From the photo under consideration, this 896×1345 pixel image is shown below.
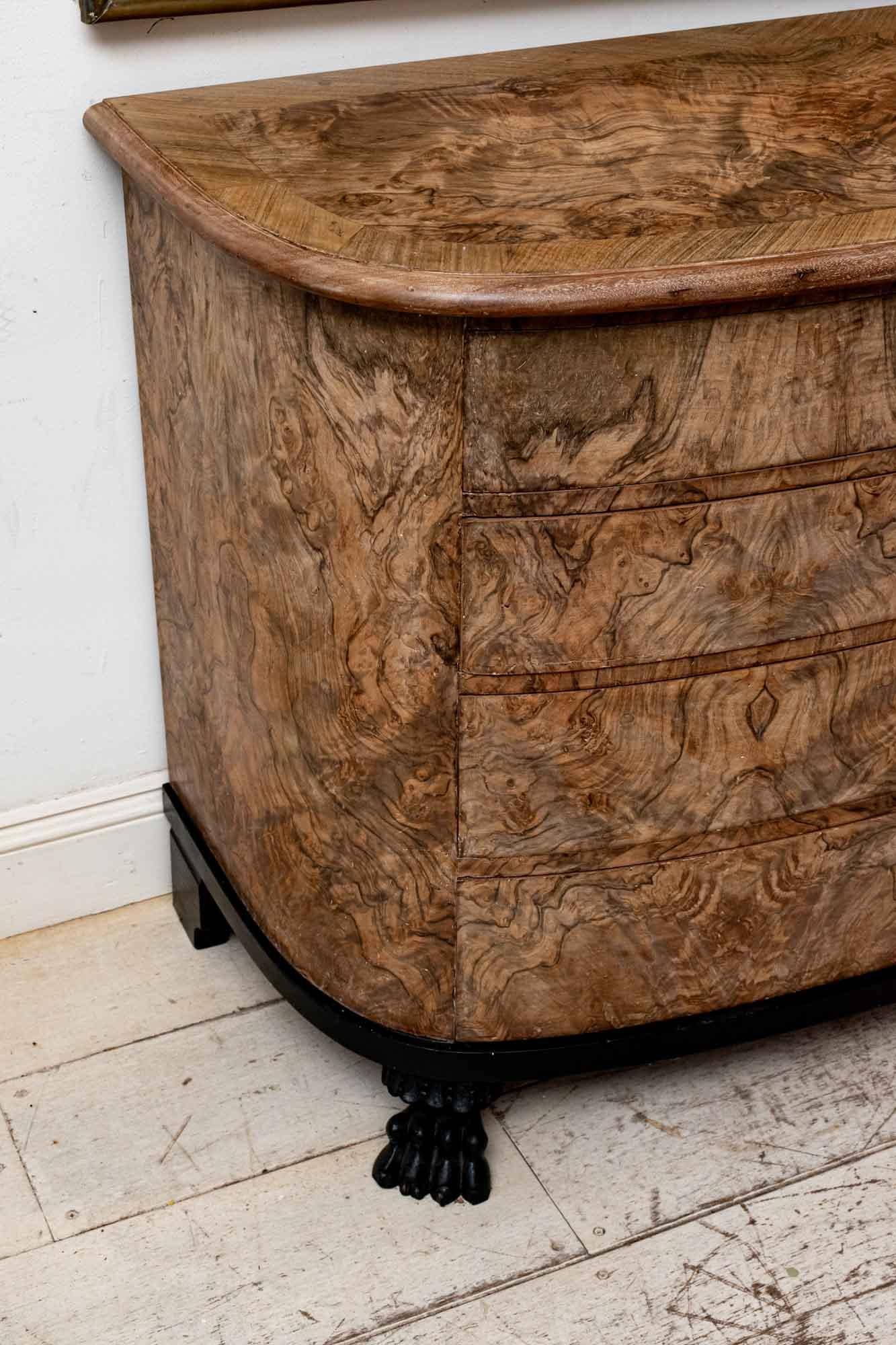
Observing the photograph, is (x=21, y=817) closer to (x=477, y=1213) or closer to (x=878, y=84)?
(x=477, y=1213)

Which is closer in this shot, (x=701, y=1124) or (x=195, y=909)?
(x=701, y=1124)

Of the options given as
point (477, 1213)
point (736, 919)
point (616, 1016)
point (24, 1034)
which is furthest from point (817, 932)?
point (24, 1034)

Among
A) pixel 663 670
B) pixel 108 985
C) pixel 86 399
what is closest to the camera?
pixel 663 670

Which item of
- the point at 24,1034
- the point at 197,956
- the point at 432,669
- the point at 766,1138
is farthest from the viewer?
the point at 197,956

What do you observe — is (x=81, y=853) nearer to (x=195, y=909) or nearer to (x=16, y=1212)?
(x=195, y=909)

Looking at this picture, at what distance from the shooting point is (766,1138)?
1467 mm

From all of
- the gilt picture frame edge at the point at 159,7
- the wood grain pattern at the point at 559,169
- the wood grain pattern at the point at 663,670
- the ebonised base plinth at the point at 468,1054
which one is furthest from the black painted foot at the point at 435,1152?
the gilt picture frame edge at the point at 159,7

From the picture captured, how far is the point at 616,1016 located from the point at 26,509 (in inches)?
29.9

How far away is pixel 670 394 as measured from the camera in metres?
1.07

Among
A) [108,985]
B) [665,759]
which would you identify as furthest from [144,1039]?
[665,759]

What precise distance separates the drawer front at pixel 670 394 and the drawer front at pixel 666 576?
0.12 ft

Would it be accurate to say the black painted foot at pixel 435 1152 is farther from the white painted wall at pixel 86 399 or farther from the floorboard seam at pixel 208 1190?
the white painted wall at pixel 86 399

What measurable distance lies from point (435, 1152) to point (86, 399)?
2.61 feet

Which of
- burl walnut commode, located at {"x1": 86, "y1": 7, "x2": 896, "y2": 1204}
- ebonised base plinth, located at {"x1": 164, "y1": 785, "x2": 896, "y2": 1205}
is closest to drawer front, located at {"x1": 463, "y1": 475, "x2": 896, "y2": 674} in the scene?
burl walnut commode, located at {"x1": 86, "y1": 7, "x2": 896, "y2": 1204}
